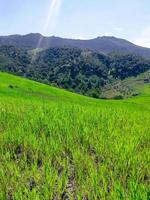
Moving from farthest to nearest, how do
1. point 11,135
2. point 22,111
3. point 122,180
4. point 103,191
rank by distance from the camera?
point 22,111 < point 11,135 < point 122,180 < point 103,191

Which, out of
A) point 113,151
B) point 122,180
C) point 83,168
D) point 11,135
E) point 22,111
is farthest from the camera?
point 22,111

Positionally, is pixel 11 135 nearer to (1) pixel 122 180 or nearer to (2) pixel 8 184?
(2) pixel 8 184

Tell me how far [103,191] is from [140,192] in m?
0.76

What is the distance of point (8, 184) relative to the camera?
606 cm

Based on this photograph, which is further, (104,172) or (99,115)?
(99,115)

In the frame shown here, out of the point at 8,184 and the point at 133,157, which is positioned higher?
the point at 133,157

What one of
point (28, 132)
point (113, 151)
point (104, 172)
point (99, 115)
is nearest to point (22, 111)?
point (99, 115)

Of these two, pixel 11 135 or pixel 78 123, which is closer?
pixel 11 135

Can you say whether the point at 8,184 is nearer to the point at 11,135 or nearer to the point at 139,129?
the point at 11,135

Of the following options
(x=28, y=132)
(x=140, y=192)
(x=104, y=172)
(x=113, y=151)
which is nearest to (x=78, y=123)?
(x=28, y=132)

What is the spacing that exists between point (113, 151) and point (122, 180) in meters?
1.22

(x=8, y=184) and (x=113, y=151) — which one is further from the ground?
(x=113, y=151)

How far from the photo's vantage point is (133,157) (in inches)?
266

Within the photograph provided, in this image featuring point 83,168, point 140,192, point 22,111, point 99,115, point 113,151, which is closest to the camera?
point 140,192
